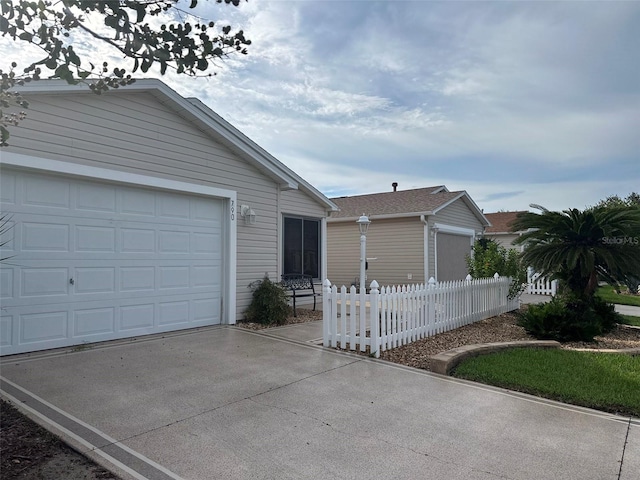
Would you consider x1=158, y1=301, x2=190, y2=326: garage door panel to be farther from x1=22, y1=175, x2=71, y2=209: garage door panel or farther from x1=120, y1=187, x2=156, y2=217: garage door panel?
x1=22, y1=175, x2=71, y2=209: garage door panel

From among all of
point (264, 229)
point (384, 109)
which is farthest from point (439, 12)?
point (264, 229)

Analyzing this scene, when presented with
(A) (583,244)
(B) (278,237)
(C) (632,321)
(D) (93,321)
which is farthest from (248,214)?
(C) (632,321)

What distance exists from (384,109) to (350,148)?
2.36 meters

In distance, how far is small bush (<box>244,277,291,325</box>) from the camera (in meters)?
8.35

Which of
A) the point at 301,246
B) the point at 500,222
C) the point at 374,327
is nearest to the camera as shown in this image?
the point at 374,327

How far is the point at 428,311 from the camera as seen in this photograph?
7.15 meters

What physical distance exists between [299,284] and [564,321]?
5.83 m

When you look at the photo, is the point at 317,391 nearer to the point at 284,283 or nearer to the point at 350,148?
the point at 284,283

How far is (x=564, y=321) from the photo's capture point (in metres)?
7.32

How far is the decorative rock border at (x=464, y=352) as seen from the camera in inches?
203

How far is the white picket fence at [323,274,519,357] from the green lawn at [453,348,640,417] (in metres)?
1.19

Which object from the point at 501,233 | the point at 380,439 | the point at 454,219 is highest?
Result: the point at 454,219

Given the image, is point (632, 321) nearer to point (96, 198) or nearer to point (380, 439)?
point (380, 439)

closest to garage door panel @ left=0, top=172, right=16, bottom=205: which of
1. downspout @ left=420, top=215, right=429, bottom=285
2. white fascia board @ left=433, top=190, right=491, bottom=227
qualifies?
downspout @ left=420, top=215, right=429, bottom=285
